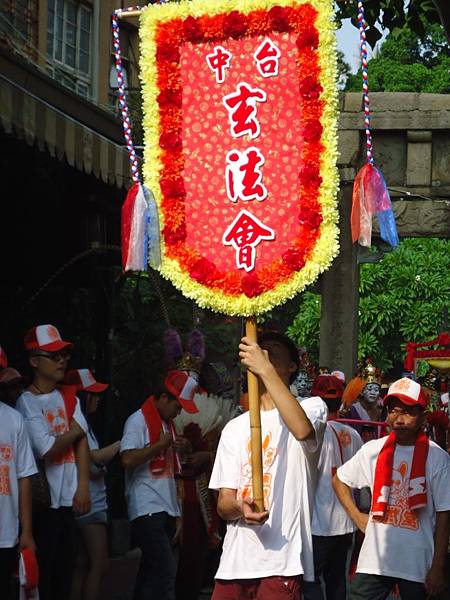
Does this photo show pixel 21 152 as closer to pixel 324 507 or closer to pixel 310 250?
pixel 324 507

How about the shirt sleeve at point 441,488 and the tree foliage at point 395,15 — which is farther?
the tree foliage at point 395,15

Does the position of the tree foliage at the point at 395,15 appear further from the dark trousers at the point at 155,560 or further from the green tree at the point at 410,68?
the green tree at the point at 410,68

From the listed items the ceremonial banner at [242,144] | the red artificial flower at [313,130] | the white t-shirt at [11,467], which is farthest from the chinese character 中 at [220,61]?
the white t-shirt at [11,467]

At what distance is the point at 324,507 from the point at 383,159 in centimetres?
1290

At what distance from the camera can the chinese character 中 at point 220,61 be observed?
6.85 metres

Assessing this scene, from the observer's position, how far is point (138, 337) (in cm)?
1582

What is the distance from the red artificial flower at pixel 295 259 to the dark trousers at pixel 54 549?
→ 2.83 metres

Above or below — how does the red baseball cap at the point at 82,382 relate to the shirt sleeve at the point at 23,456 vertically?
above

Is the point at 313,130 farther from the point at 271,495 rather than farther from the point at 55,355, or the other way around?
the point at 55,355

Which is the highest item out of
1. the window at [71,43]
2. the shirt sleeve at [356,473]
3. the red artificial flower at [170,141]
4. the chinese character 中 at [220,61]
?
the window at [71,43]

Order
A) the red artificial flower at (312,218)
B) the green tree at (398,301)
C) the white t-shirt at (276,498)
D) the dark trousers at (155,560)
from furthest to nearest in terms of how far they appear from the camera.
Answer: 1. the green tree at (398,301)
2. the dark trousers at (155,560)
3. the red artificial flower at (312,218)
4. the white t-shirt at (276,498)

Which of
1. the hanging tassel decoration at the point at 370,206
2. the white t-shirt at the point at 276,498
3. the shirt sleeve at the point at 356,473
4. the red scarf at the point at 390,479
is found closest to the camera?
the white t-shirt at the point at 276,498

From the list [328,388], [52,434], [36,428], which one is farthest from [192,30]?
[328,388]

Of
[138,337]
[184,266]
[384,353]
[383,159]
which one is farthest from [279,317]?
[184,266]
